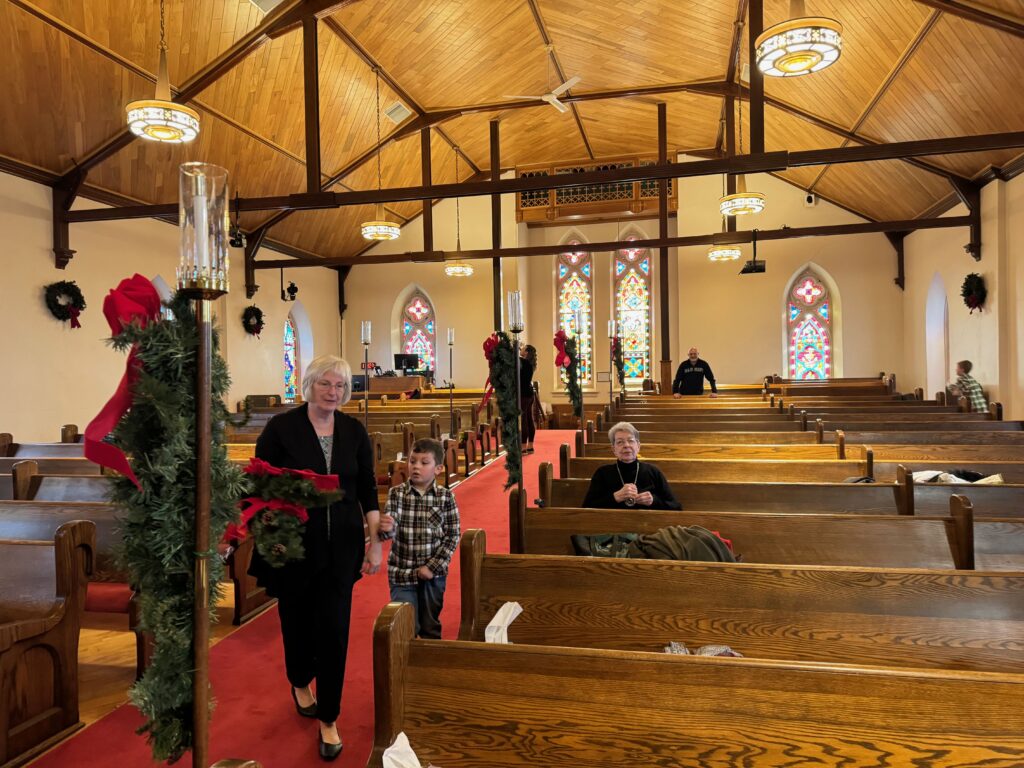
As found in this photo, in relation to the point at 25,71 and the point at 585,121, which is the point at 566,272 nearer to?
the point at 585,121

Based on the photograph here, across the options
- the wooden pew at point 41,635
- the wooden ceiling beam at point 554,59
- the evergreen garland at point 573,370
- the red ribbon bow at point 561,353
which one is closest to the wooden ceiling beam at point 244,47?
the wooden ceiling beam at point 554,59

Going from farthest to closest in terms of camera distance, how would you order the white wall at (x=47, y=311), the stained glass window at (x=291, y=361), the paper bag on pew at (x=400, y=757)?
the stained glass window at (x=291, y=361), the white wall at (x=47, y=311), the paper bag on pew at (x=400, y=757)

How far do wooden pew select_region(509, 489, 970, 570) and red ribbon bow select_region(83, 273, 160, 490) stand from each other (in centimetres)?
179

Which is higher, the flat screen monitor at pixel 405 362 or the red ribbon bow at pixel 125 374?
the flat screen monitor at pixel 405 362

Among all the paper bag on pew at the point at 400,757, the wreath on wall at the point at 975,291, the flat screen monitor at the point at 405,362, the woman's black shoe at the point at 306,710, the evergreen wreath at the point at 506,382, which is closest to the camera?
the paper bag on pew at the point at 400,757

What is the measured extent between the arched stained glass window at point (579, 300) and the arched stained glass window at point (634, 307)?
23.9 inches

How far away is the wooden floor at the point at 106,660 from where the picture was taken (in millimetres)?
2711

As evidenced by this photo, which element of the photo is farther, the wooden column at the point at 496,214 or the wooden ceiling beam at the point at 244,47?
the wooden column at the point at 496,214

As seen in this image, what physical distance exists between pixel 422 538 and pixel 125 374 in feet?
5.56

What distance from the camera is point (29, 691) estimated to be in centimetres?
234

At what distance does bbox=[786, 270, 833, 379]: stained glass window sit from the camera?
46.8ft

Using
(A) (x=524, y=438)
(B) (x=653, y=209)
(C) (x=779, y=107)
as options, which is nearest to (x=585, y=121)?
(B) (x=653, y=209)

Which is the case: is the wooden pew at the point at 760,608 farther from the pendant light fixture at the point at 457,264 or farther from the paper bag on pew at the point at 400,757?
the pendant light fixture at the point at 457,264

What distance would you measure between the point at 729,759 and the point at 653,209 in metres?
14.2
